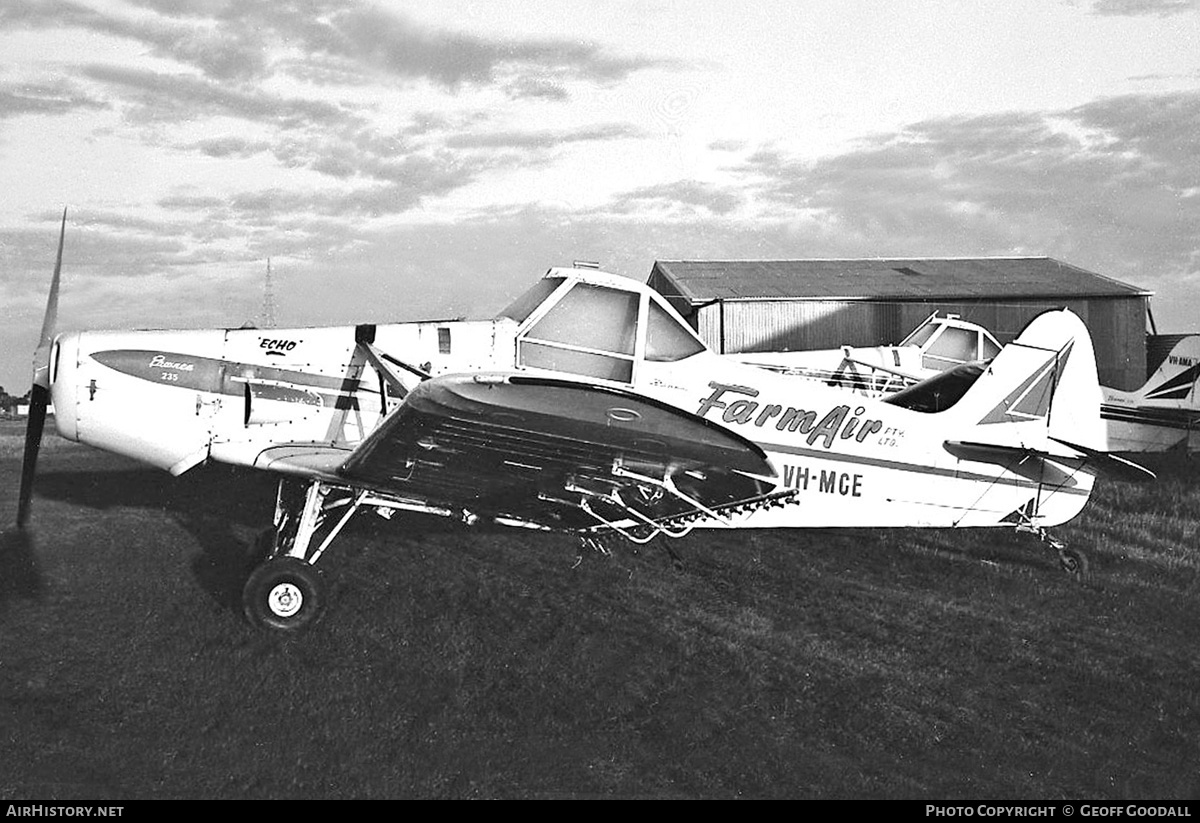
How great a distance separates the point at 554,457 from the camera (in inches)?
230

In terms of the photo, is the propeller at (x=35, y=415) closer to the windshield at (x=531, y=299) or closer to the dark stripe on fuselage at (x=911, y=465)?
the windshield at (x=531, y=299)

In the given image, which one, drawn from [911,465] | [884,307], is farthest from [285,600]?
[884,307]

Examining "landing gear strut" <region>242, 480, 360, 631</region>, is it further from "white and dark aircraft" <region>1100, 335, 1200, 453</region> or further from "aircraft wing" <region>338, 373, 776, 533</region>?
"white and dark aircraft" <region>1100, 335, 1200, 453</region>

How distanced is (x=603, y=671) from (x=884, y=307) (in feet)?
74.6

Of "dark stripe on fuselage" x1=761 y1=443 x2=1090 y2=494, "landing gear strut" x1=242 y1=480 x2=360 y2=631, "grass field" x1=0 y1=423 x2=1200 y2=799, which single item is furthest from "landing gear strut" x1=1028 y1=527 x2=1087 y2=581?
"landing gear strut" x1=242 y1=480 x2=360 y2=631

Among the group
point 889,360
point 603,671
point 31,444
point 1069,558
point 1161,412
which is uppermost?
point 889,360

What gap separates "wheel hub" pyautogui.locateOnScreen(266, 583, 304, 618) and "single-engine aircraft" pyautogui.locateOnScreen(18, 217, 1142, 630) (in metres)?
0.01

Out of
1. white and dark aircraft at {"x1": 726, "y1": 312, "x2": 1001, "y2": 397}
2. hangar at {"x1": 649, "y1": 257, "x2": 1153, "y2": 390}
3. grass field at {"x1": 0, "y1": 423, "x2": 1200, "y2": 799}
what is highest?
hangar at {"x1": 649, "y1": 257, "x2": 1153, "y2": 390}

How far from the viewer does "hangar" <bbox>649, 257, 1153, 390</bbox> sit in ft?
88.2

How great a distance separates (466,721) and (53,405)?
3.99m

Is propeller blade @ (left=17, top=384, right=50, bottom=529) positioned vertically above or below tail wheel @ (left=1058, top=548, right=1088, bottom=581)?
above

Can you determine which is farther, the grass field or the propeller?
the propeller

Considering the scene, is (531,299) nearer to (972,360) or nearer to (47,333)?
(47,333)
